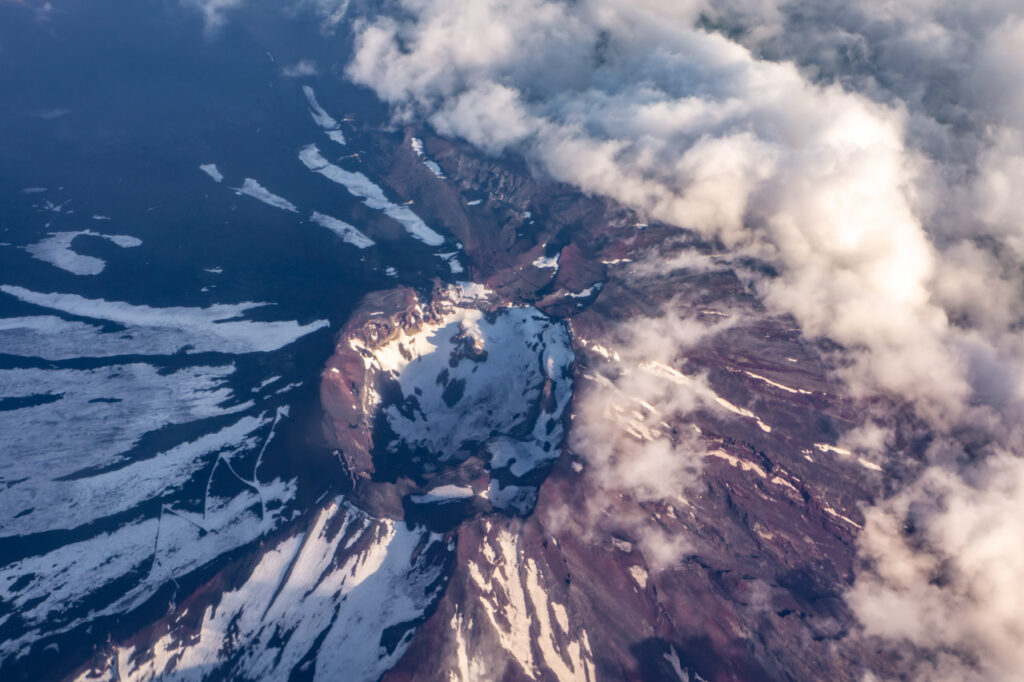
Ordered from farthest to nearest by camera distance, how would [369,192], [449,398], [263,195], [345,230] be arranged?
1. [369,192]
2. [263,195]
3. [345,230]
4. [449,398]

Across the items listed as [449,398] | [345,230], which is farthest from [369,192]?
[449,398]

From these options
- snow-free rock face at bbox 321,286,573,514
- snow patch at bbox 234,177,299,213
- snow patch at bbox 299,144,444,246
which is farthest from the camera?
snow patch at bbox 234,177,299,213

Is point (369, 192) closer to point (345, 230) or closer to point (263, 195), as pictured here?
point (345, 230)

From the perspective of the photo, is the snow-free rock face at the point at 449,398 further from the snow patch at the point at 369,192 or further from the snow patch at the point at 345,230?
the snow patch at the point at 369,192

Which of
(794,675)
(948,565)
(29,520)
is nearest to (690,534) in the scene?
(794,675)

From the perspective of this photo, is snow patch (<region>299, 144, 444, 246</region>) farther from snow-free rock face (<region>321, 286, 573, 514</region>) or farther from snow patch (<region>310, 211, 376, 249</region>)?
snow-free rock face (<region>321, 286, 573, 514</region>)

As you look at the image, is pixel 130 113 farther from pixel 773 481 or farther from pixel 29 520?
pixel 773 481

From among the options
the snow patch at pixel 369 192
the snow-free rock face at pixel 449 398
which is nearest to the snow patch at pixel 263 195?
the snow patch at pixel 369 192

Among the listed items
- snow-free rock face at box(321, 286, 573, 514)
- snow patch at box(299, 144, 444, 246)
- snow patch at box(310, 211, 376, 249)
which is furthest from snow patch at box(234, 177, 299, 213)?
snow-free rock face at box(321, 286, 573, 514)

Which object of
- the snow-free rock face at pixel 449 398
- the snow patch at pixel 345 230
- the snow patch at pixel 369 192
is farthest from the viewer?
the snow patch at pixel 369 192
